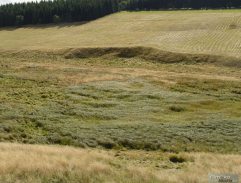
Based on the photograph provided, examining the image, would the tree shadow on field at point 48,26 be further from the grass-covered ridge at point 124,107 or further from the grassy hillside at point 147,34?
the grass-covered ridge at point 124,107

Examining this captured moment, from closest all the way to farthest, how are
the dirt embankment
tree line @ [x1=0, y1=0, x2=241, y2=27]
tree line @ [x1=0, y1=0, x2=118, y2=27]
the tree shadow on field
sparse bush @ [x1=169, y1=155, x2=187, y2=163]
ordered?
sparse bush @ [x1=169, y1=155, x2=187, y2=163], the dirt embankment, the tree shadow on field, tree line @ [x1=0, y1=0, x2=118, y2=27], tree line @ [x1=0, y1=0, x2=241, y2=27]

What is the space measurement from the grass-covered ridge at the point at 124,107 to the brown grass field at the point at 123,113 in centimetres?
7

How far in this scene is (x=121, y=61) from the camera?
6862cm

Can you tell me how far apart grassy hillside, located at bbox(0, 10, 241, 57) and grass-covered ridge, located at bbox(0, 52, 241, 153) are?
15.5m

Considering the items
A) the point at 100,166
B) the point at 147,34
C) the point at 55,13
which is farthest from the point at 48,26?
the point at 100,166

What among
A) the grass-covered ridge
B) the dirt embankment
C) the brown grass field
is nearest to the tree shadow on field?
the brown grass field

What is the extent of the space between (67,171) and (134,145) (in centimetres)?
937

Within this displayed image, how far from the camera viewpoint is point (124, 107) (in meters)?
35.3

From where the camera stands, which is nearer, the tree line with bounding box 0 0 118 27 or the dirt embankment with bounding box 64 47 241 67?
the dirt embankment with bounding box 64 47 241 67

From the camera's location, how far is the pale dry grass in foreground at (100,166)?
1474 centimetres

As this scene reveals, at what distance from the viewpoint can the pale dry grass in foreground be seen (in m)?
14.7

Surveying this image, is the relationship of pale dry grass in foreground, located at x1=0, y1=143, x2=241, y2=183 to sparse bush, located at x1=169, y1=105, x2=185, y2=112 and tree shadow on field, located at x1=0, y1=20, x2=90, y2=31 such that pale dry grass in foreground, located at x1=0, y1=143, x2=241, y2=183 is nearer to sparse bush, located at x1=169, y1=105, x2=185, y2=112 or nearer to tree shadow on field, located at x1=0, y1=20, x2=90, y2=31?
sparse bush, located at x1=169, y1=105, x2=185, y2=112

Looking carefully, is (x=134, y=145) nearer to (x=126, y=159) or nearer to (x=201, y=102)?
(x=126, y=159)

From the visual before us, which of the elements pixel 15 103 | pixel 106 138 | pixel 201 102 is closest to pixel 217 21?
pixel 201 102
